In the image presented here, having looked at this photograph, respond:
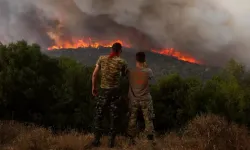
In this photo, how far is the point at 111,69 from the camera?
27.0 feet

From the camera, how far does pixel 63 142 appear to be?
7812 mm

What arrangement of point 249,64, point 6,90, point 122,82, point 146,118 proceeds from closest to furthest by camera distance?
point 146,118 → point 6,90 → point 122,82 → point 249,64

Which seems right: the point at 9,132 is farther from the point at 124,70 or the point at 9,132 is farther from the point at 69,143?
the point at 124,70

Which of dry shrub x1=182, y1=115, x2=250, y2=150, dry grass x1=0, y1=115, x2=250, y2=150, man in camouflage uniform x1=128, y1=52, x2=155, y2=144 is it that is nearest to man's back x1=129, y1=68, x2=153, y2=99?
man in camouflage uniform x1=128, y1=52, x2=155, y2=144

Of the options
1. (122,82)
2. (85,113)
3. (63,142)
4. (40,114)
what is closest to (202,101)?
(122,82)

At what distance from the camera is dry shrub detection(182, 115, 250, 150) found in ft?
23.7

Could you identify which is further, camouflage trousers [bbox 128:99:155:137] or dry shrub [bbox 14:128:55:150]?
camouflage trousers [bbox 128:99:155:137]

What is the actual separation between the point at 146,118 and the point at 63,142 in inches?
72.6

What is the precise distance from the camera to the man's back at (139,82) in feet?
27.4

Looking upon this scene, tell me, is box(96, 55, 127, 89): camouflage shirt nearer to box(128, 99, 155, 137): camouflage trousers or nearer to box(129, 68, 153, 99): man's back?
box(129, 68, 153, 99): man's back

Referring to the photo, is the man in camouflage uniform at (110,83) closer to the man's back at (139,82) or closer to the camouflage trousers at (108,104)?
the camouflage trousers at (108,104)

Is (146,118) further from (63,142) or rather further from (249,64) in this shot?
(249,64)

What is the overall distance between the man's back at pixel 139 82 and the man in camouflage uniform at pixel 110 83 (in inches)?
9.8

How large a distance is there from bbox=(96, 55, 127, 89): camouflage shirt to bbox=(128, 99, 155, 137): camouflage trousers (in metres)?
0.63
